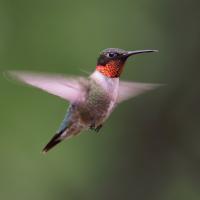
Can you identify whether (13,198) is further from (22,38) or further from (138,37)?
(138,37)

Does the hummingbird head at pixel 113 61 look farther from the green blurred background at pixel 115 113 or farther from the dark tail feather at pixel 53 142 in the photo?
the green blurred background at pixel 115 113

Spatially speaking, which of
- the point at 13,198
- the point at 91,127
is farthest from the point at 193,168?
the point at 91,127

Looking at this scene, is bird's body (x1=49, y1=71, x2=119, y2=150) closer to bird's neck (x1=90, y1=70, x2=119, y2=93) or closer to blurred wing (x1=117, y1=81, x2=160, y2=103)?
bird's neck (x1=90, y1=70, x2=119, y2=93)

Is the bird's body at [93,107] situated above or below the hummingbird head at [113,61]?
below

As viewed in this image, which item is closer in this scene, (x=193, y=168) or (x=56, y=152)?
(x=56, y=152)

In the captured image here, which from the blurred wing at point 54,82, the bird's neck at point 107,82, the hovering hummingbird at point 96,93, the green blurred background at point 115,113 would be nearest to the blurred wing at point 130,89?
the hovering hummingbird at point 96,93

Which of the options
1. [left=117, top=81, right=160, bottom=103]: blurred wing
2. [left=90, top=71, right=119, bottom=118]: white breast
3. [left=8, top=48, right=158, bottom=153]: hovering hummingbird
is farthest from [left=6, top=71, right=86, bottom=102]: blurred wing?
[left=117, top=81, right=160, bottom=103]: blurred wing

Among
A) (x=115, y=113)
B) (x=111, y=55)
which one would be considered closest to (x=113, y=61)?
(x=111, y=55)
